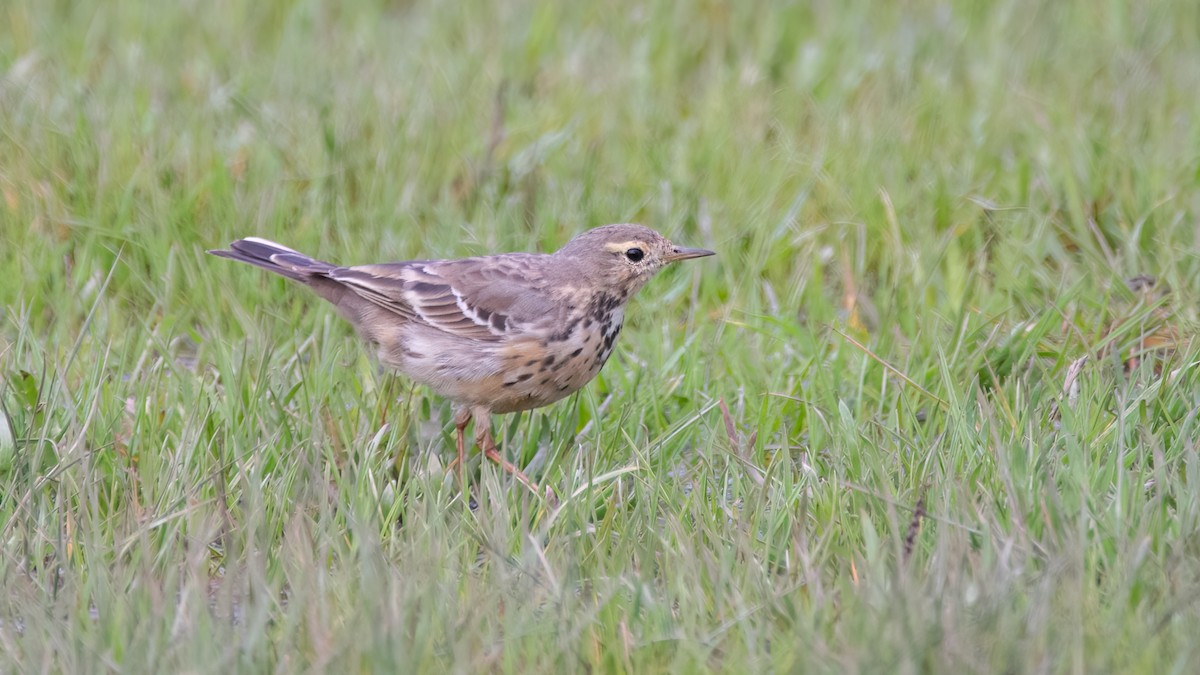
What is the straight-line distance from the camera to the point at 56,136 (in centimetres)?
636

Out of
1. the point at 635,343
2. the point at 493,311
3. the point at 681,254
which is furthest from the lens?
the point at 635,343

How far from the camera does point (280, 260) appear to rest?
206 inches

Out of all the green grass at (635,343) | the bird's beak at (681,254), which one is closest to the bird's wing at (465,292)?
the green grass at (635,343)

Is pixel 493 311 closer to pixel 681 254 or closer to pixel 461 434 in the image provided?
pixel 461 434

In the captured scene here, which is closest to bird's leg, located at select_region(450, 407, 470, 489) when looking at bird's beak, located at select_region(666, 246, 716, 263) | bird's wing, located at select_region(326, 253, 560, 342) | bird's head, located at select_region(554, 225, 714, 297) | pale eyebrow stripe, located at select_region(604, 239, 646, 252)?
bird's wing, located at select_region(326, 253, 560, 342)

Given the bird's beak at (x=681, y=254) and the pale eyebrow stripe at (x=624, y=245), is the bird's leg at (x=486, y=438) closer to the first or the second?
the pale eyebrow stripe at (x=624, y=245)

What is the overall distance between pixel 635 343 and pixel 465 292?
0.87m

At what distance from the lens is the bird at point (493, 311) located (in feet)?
16.0

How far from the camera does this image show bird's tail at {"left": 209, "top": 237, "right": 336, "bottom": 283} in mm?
5223

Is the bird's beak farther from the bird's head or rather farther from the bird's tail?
the bird's tail

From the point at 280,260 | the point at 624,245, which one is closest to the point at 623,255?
the point at 624,245

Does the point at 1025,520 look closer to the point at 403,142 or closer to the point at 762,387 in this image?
the point at 762,387

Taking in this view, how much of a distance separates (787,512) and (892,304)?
183 centimetres

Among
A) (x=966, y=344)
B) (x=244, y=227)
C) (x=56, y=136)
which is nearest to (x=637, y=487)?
(x=966, y=344)
